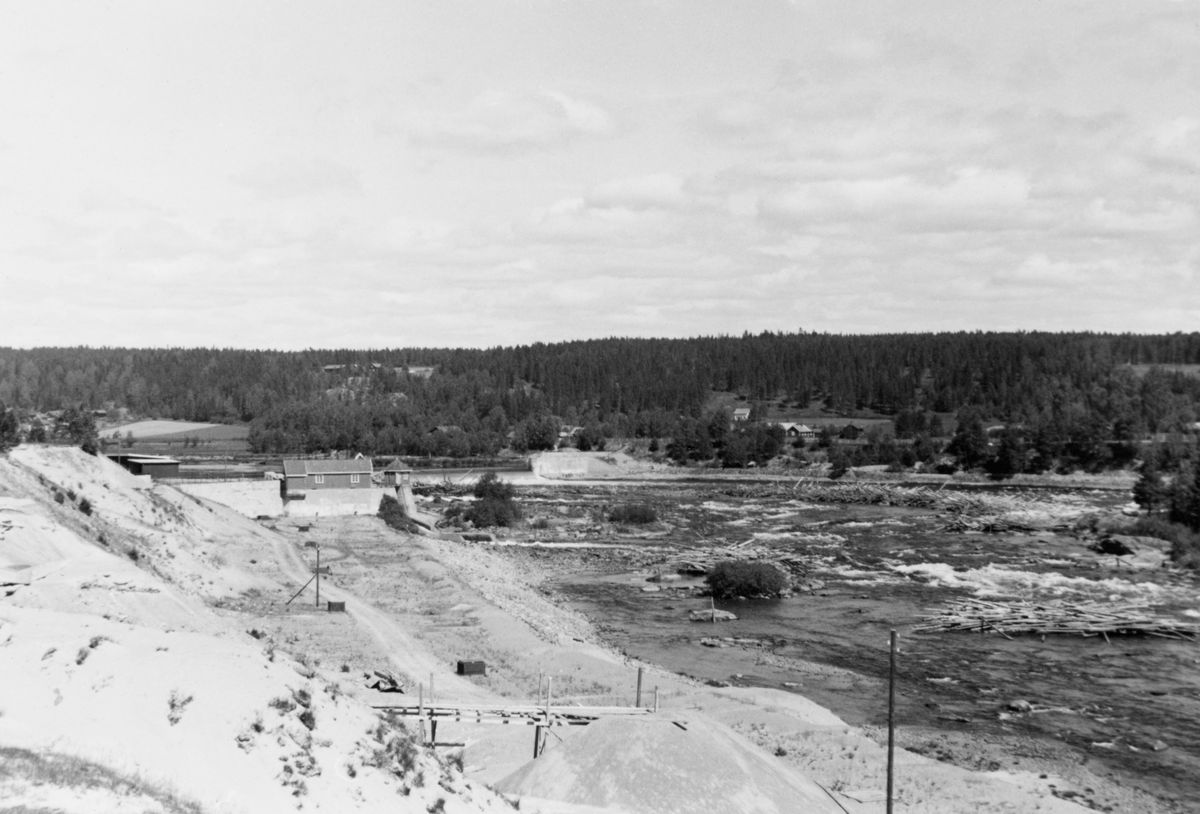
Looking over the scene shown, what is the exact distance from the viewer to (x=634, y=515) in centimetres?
8262

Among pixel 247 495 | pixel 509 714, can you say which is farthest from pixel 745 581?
pixel 247 495

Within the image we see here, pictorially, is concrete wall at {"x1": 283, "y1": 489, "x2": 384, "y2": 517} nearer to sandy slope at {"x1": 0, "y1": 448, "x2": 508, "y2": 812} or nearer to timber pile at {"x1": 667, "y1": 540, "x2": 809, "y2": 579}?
timber pile at {"x1": 667, "y1": 540, "x2": 809, "y2": 579}

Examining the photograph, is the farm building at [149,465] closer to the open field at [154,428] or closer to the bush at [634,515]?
the bush at [634,515]

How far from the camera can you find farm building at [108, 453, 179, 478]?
63.0 metres

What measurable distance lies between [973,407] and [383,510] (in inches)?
5124

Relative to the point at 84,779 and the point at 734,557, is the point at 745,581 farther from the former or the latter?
the point at 84,779

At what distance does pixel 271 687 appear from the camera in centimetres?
1683

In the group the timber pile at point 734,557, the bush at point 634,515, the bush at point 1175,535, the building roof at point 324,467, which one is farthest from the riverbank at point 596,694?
the bush at point 1175,535

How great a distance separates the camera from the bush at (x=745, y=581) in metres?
50.2

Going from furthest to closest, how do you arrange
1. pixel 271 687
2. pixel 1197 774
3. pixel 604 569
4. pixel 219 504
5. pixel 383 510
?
pixel 383 510 < pixel 219 504 < pixel 604 569 < pixel 1197 774 < pixel 271 687

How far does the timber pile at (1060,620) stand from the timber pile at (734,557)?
1178cm

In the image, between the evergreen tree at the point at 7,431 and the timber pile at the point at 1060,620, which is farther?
the evergreen tree at the point at 7,431

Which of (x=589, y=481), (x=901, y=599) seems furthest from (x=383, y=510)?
(x=589, y=481)

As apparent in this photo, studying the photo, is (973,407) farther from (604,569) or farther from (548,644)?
(548,644)
